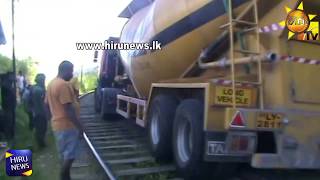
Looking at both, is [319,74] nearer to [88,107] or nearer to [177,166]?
[177,166]

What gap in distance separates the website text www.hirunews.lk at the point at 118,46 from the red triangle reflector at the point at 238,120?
8.75 feet

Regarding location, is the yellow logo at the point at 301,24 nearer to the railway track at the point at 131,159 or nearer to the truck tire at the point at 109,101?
the railway track at the point at 131,159

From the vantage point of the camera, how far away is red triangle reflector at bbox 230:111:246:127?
17.3ft

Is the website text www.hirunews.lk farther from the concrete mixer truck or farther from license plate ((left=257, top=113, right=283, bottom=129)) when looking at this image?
license plate ((left=257, top=113, right=283, bottom=129))

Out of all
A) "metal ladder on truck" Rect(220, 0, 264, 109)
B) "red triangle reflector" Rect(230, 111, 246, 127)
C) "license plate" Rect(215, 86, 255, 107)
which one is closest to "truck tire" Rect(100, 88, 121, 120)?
"metal ladder on truck" Rect(220, 0, 264, 109)

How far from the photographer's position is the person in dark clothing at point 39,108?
9274 mm

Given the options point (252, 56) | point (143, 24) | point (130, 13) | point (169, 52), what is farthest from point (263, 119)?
point (130, 13)

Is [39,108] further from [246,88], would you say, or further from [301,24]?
[301,24]

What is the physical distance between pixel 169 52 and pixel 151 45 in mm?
638

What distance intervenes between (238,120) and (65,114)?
223cm

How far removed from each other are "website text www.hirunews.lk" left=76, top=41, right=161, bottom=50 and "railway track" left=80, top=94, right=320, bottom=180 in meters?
1.91

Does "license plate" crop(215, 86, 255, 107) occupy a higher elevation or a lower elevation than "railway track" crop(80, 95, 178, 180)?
higher

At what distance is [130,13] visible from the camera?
11180 mm

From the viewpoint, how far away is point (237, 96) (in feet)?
18.1
